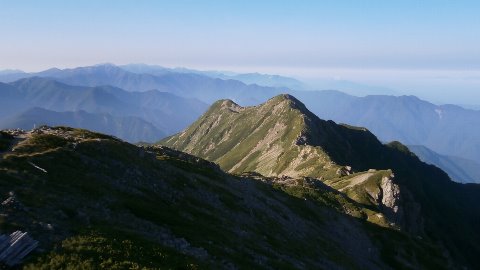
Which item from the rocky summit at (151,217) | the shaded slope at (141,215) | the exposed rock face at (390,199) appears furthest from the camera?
the exposed rock face at (390,199)

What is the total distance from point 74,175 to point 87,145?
10.5 m

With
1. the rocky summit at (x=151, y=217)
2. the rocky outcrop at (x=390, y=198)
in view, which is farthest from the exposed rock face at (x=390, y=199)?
the rocky summit at (x=151, y=217)

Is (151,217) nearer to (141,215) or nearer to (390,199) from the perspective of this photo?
(141,215)

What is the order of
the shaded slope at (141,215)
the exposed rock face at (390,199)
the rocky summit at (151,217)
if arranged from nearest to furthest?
the rocky summit at (151,217) < the shaded slope at (141,215) < the exposed rock face at (390,199)

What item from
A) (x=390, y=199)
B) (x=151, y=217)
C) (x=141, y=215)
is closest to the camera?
(x=141, y=215)

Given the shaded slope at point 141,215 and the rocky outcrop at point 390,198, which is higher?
the shaded slope at point 141,215

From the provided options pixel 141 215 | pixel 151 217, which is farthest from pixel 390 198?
pixel 141 215

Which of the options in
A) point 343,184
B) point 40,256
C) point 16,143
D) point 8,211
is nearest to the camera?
point 40,256

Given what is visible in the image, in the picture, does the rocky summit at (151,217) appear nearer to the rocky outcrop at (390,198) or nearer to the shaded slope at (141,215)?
the shaded slope at (141,215)

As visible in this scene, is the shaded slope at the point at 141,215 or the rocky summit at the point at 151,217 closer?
the rocky summit at the point at 151,217

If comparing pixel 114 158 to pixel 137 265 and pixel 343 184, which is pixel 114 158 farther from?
pixel 343 184

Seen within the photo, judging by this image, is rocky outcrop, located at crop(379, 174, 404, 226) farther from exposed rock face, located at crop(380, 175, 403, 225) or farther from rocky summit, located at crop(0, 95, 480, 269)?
rocky summit, located at crop(0, 95, 480, 269)

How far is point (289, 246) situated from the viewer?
61281 millimetres

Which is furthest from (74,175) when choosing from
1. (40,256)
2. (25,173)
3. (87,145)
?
(40,256)
